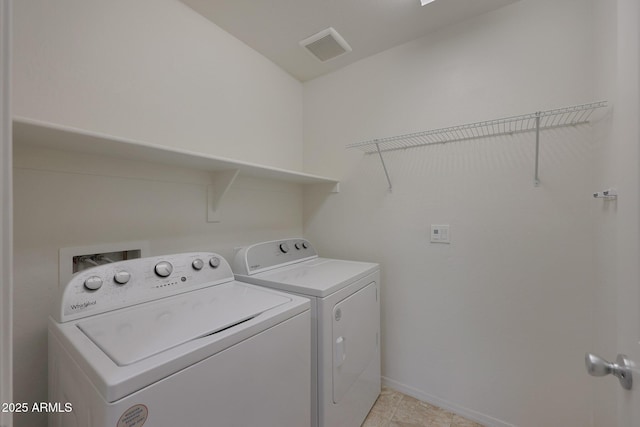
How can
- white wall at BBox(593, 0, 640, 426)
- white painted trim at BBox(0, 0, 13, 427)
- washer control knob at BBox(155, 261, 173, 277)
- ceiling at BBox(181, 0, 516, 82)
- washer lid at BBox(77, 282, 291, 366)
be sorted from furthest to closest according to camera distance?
1. ceiling at BBox(181, 0, 516, 82)
2. washer control knob at BBox(155, 261, 173, 277)
3. washer lid at BBox(77, 282, 291, 366)
4. white wall at BBox(593, 0, 640, 426)
5. white painted trim at BBox(0, 0, 13, 427)

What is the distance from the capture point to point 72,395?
0.74m

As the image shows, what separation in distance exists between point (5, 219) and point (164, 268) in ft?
2.90

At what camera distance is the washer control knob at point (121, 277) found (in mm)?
1045

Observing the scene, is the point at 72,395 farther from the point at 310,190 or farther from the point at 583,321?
the point at 583,321

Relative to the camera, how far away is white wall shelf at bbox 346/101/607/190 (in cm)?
133

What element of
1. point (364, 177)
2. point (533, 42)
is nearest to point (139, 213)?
Answer: point (364, 177)

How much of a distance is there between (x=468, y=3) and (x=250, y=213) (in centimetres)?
197

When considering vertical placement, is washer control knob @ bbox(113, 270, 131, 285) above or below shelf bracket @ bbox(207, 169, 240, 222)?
below

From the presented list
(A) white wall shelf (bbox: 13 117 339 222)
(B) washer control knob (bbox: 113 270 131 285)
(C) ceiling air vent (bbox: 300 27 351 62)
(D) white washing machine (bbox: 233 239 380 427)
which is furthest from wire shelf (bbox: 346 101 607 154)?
(B) washer control knob (bbox: 113 270 131 285)

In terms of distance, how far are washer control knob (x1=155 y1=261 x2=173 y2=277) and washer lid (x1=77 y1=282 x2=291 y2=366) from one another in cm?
13

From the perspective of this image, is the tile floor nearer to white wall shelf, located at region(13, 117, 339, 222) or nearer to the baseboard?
the baseboard

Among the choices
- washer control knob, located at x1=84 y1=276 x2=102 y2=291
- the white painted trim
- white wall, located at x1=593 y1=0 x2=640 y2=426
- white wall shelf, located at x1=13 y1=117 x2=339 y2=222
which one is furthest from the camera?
washer control knob, located at x1=84 y1=276 x2=102 y2=291

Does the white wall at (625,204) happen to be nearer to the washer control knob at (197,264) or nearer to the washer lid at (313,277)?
the washer lid at (313,277)

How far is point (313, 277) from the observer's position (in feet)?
4.83
